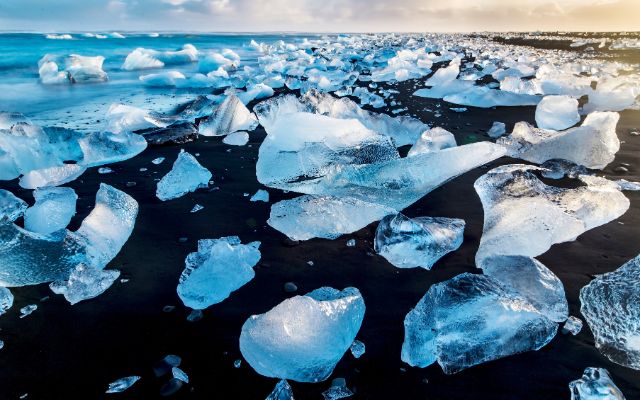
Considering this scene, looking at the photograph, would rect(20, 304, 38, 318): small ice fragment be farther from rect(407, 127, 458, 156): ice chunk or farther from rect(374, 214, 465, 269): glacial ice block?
rect(407, 127, 458, 156): ice chunk

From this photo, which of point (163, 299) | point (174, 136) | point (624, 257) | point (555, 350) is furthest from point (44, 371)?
point (174, 136)

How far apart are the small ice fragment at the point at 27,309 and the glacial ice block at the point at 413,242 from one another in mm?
1406

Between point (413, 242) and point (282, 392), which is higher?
point (413, 242)

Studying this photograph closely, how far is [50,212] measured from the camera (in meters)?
1.96

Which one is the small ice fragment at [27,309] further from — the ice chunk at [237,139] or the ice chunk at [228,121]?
the ice chunk at [228,121]

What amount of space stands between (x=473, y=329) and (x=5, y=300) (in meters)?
1.71

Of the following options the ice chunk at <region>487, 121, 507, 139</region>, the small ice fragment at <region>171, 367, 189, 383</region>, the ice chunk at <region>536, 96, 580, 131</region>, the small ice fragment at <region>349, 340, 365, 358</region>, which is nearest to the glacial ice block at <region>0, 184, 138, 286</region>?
the small ice fragment at <region>171, 367, 189, 383</region>

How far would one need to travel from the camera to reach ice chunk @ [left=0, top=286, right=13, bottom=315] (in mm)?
1383

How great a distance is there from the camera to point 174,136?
138 inches

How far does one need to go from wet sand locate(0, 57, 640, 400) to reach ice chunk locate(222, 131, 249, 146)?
124 cm

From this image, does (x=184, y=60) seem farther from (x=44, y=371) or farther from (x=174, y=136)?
(x=44, y=371)

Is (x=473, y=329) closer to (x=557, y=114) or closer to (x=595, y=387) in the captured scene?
(x=595, y=387)

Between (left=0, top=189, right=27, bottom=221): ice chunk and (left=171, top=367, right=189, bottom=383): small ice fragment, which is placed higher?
(left=0, top=189, right=27, bottom=221): ice chunk

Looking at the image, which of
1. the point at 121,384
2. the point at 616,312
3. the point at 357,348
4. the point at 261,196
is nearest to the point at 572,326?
the point at 616,312
